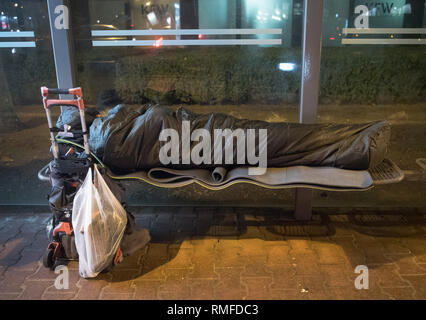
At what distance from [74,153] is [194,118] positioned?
3.26ft

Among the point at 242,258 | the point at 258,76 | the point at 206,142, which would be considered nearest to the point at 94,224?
the point at 206,142

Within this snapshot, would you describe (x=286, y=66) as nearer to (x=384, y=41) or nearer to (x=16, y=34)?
(x=384, y=41)

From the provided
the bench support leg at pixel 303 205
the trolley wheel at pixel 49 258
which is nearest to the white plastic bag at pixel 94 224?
the trolley wheel at pixel 49 258

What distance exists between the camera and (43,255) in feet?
10.2

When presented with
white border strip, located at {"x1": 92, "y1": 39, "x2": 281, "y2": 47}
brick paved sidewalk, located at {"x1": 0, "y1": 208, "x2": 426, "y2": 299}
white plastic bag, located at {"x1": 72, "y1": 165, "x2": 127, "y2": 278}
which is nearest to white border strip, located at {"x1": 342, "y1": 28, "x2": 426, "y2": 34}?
white border strip, located at {"x1": 92, "y1": 39, "x2": 281, "y2": 47}

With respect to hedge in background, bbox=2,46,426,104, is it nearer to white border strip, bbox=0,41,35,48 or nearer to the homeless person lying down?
white border strip, bbox=0,41,35,48

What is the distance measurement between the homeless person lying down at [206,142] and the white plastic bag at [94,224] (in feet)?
1.07

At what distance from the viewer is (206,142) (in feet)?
10.0

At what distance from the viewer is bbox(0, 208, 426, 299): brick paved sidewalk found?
270 cm

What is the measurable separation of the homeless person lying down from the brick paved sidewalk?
2.37 feet

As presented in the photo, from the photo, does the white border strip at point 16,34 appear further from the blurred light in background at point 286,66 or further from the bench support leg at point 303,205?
the bench support leg at point 303,205

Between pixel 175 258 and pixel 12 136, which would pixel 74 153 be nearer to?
pixel 175 258

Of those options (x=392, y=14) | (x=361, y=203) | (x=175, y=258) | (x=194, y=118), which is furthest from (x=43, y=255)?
(x=392, y=14)

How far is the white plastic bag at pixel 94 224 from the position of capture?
2.69 m
